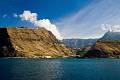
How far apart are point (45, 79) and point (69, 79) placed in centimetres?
883

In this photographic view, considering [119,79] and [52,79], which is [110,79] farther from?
[52,79]

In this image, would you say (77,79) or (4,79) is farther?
(77,79)

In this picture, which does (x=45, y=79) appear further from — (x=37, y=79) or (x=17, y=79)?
(x=17, y=79)

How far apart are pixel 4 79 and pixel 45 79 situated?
14.6m

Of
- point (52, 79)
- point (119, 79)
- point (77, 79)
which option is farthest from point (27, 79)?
point (119, 79)

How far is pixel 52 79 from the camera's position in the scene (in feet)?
347

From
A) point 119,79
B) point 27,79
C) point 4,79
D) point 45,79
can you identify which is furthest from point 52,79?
point 119,79

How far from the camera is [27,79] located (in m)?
99.4

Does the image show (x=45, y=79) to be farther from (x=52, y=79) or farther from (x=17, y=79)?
(x=17, y=79)

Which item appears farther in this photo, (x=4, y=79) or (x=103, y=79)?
(x=103, y=79)

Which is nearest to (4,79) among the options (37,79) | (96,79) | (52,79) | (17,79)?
(17,79)

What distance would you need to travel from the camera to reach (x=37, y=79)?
10138 centimetres

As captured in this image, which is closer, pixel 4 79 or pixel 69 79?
pixel 4 79

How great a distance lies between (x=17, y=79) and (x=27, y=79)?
339cm
